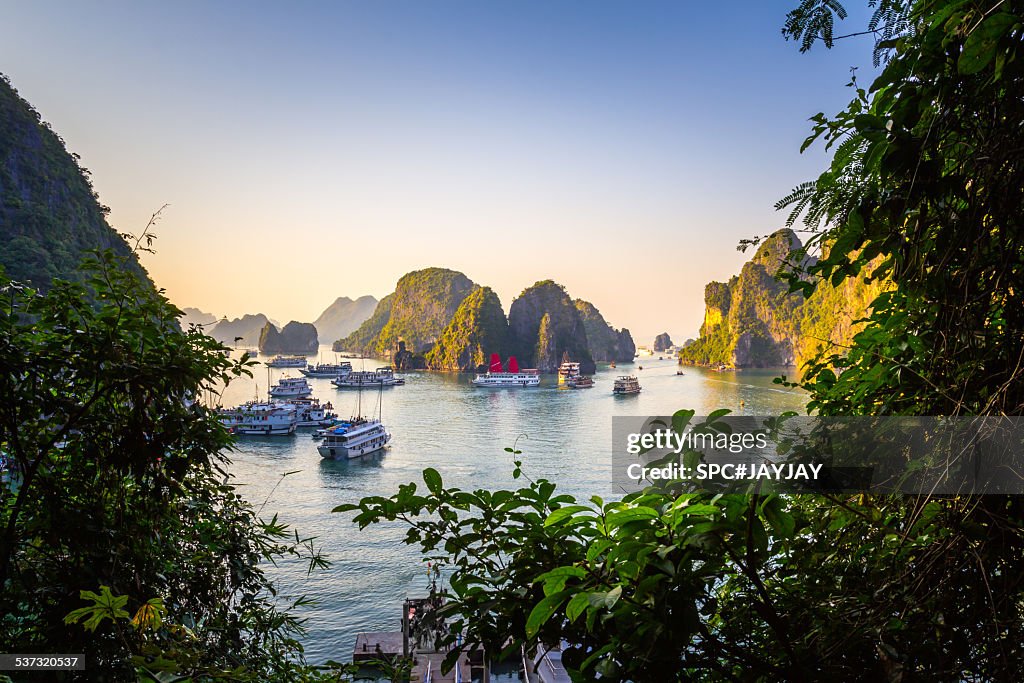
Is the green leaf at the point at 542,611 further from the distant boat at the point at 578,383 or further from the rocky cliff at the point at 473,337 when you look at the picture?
the rocky cliff at the point at 473,337

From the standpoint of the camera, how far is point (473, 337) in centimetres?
7862

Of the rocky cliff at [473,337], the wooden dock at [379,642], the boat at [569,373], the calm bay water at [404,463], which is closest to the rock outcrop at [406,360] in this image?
the rocky cliff at [473,337]

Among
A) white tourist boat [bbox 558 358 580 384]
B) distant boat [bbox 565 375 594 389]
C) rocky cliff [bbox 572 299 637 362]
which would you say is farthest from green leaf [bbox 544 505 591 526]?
rocky cliff [bbox 572 299 637 362]

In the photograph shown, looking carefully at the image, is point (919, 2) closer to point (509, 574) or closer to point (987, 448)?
point (987, 448)

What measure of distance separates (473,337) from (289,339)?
5709cm

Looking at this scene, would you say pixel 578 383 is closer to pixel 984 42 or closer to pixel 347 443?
pixel 347 443

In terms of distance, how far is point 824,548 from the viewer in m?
1.08

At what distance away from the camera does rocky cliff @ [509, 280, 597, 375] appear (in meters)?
80.5

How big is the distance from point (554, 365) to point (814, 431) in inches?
3077

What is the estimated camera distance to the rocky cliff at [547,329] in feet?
264

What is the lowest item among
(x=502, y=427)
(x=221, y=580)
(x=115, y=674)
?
(x=502, y=427)

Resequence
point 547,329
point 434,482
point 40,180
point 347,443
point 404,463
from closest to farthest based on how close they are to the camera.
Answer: point 434,482 → point 404,463 → point 347,443 → point 40,180 → point 547,329

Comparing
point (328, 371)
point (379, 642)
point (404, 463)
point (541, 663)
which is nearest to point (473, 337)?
point (328, 371)

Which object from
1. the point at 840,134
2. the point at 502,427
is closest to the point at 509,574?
the point at 840,134
